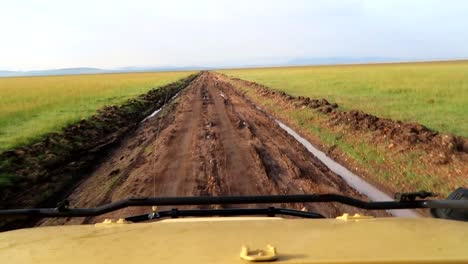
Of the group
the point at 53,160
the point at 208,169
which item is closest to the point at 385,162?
the point at 208,169

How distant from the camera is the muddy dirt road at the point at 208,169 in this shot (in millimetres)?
7043

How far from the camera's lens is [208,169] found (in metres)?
8.31

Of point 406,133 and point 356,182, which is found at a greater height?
point 406,133

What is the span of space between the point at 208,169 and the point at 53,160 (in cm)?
394

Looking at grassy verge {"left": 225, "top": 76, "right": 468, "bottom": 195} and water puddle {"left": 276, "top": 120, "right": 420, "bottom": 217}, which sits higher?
grassy verge {"left": 225, "top": 76, "right": 468, "bottom": 195}

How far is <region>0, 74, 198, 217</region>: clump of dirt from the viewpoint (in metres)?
7.80

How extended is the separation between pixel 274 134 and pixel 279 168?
4.16 m

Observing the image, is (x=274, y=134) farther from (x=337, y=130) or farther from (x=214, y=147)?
(x=214, y=147)

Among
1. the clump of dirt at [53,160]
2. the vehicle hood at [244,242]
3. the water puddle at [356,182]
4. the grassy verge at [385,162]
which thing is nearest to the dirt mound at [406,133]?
the grassy verge at [385,162]

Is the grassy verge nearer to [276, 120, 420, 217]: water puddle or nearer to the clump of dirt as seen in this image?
[276, 120, 420, 217]: water puddle

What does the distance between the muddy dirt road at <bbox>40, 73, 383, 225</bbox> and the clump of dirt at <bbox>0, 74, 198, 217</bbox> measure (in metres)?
0.47

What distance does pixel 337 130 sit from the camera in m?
13.1

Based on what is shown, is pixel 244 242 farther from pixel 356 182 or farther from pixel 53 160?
pixel 53 160

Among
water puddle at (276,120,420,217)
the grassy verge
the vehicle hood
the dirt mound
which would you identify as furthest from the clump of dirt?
the dirt mound
